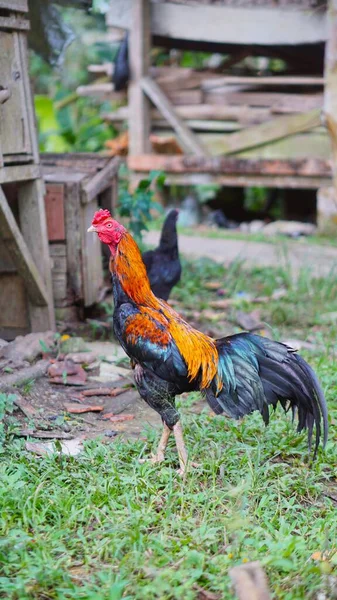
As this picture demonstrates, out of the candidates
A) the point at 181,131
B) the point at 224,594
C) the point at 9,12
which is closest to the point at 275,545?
the point at 224,594

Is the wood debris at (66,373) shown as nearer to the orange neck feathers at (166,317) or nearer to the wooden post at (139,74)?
the orange neck feathers at (166,317)

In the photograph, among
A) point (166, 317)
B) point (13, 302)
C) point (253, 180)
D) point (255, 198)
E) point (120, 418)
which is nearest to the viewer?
point (166, 317)

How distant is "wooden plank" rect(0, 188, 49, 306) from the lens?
5.49 meters

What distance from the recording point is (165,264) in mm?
6621

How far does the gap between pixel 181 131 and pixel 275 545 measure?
31.1 ft

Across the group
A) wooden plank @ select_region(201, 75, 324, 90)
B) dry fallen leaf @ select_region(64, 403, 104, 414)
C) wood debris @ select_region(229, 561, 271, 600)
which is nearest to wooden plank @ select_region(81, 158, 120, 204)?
A: dry fallen leaf @ select_region(64, 403, 104, 414)

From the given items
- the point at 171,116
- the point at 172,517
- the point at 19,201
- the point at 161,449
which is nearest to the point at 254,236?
the point at 171,116

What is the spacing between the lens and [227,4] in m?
11.0

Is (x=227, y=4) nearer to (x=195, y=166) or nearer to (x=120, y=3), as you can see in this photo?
(x=120, y=3)

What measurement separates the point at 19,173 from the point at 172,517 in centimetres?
311

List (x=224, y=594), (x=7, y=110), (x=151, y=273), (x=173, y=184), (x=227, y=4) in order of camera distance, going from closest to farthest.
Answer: (x=224, y=594), (x=7, y=110), (x=151, y=273), (x=227, y=4), (x=173, y=184)

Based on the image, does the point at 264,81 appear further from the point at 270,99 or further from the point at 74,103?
the point at 74,103

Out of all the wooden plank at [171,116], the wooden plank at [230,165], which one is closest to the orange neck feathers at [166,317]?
the wooden plank at [230,165]

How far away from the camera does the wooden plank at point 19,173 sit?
5.46 metres
